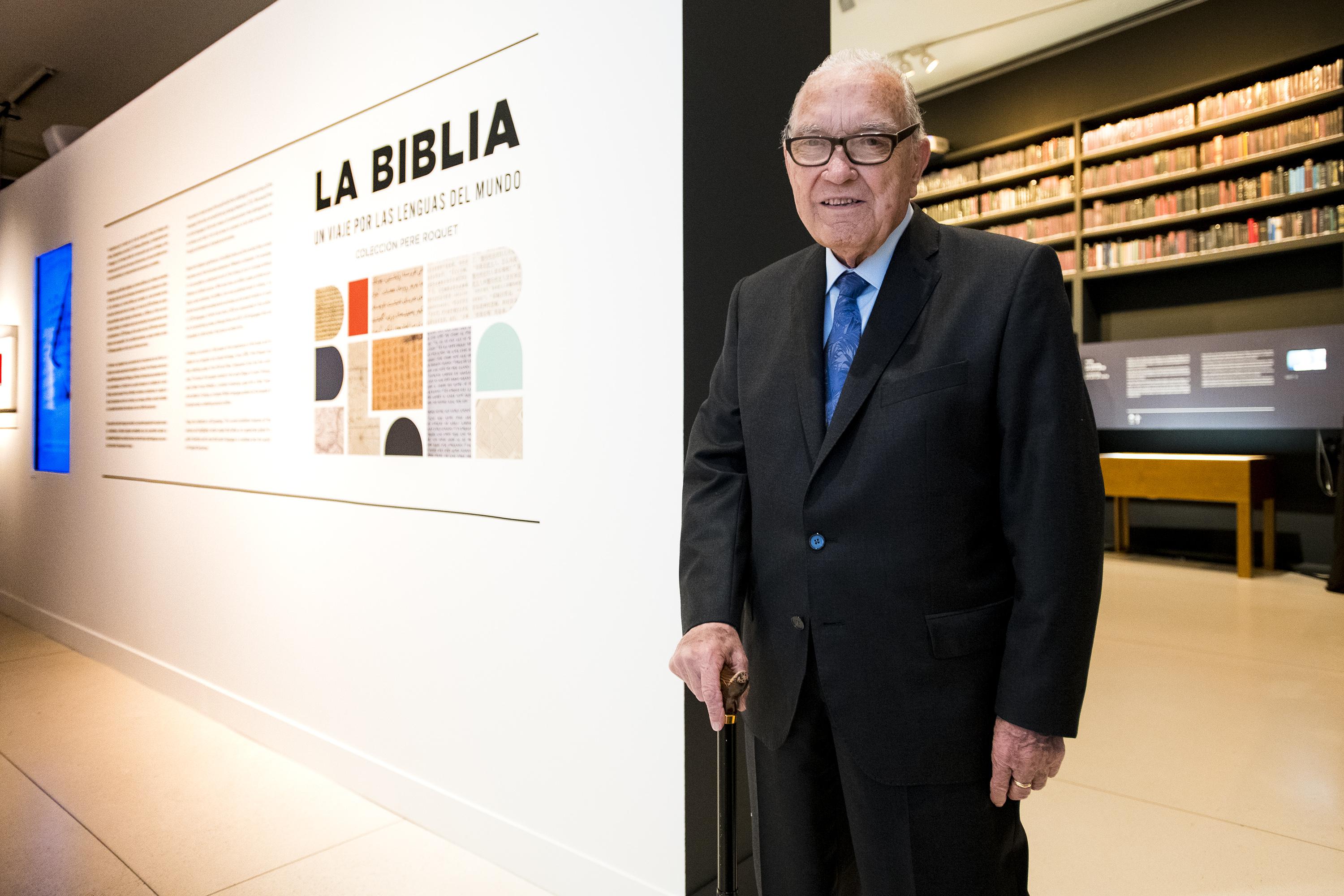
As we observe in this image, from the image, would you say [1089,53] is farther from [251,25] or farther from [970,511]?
[970,511]

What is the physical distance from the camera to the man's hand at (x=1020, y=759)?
1038 millimetres

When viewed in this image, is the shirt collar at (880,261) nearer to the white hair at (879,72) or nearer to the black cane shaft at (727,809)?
the white hair at (879,72)

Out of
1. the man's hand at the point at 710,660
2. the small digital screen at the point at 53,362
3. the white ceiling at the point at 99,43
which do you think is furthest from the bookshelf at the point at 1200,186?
the small digital screen at the point at 53,362

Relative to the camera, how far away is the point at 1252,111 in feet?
19.5

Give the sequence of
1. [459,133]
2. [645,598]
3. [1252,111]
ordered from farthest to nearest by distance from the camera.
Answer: [1252,111] → [459,133] → [645,598]

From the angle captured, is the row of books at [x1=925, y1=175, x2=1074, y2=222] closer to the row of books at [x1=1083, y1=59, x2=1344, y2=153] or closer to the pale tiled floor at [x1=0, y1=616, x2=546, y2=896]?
the row of books at [x1=1083, y1=59, x2=1344, y2=153]

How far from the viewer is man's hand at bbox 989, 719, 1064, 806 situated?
40.9 inches

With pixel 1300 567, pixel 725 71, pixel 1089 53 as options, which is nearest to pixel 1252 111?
pixel 1089 53

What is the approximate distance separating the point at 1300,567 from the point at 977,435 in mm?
6524

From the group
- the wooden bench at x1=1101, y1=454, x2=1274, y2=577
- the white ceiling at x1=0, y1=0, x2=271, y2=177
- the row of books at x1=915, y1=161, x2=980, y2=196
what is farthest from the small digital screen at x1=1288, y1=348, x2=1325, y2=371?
the white ceiling at x1=0, y1=0, x2=271, y2=177

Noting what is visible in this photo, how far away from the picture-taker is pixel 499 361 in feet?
7.39

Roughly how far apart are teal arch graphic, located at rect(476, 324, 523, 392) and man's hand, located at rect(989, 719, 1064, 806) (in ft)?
4.95

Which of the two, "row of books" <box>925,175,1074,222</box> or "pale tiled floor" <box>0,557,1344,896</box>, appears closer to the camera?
"pale tiled floor" <box>0,557,1344,896</box>

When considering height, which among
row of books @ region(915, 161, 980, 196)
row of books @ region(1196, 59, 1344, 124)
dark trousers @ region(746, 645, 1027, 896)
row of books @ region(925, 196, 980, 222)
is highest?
row of books @ region(915, 161, 980, 196)
